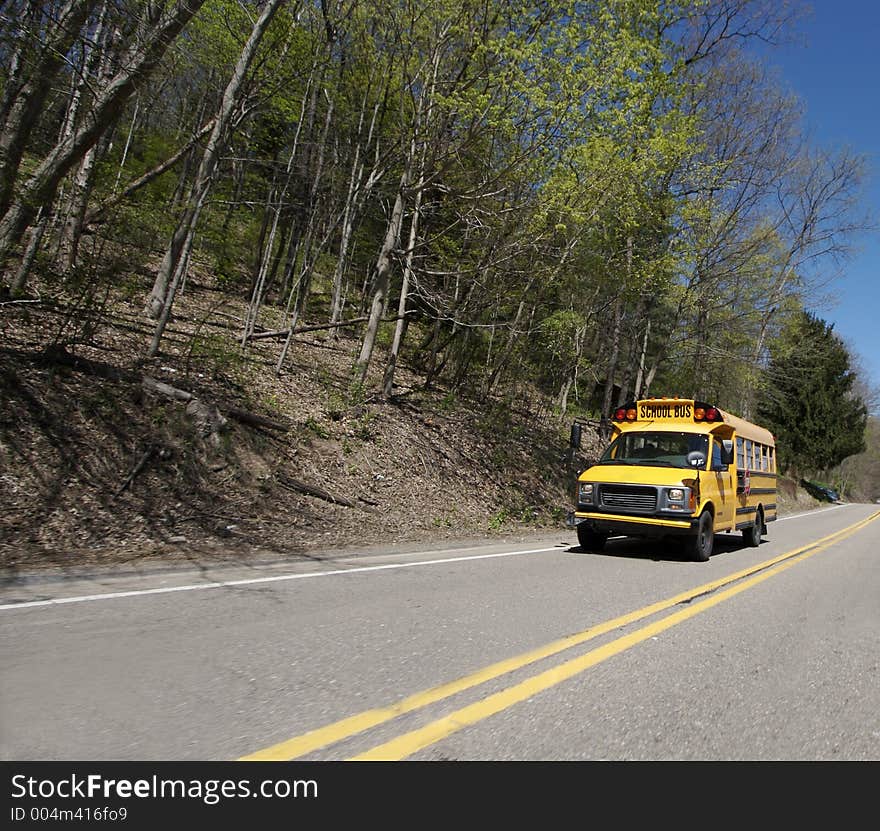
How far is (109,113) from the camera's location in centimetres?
866

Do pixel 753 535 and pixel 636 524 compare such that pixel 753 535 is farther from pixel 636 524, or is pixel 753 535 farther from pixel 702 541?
pixel 636 524

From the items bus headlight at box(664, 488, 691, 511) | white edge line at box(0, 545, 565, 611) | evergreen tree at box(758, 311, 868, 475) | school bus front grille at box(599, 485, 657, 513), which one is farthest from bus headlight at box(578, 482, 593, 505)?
evergreen tree at box(758, 311, 868, 475)

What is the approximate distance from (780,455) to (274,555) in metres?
48.1

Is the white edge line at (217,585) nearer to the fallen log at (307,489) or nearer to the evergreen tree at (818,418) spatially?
the fallen log at (307,489)

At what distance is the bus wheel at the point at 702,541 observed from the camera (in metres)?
10.1

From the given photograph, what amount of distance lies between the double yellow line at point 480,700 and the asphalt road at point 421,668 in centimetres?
1

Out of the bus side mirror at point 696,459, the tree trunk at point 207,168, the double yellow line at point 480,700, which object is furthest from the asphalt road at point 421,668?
the tree trunk at point 207,168

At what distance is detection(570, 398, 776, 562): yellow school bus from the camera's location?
996cm

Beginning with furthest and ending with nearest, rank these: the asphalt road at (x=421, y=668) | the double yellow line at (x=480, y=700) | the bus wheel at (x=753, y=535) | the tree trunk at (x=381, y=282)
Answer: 1. the tree trunk at (x=381, y=282)
2. the bus wheel at (x=753, y=535)
3. the asphalt road at (x=421, y=668)
4. the double yellow line at (x=480, y=700)

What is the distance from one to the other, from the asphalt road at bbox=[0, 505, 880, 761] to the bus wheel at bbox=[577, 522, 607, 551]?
306 centimetres

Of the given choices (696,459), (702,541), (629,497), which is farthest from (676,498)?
(696,459)

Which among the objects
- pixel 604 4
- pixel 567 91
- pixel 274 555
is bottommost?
pixel 274 555
